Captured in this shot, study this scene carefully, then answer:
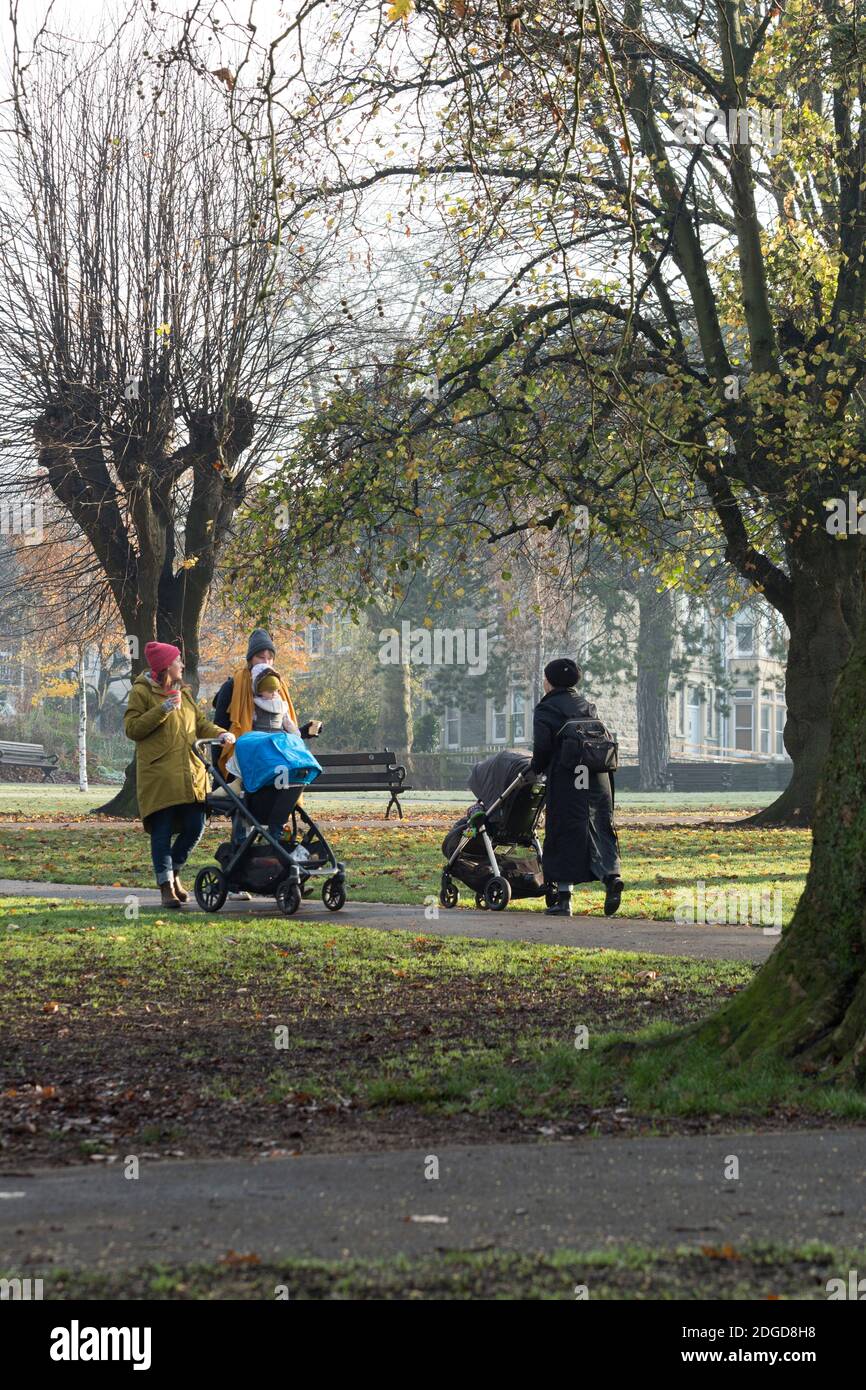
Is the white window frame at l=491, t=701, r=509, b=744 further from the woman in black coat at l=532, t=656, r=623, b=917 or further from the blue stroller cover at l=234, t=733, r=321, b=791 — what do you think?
the blue stroller cover at l=234, t=733, r=321, b=791

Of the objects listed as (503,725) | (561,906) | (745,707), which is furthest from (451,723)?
(561,906)

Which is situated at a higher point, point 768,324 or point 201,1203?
point 768,324

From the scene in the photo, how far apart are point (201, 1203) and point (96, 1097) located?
6.41ft

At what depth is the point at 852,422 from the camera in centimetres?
2122

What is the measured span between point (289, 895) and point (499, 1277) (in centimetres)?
887

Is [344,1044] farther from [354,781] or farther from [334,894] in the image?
[354,781]

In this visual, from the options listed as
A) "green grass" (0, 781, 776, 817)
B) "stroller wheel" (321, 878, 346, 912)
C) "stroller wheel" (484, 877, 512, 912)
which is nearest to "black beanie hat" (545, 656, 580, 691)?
"stroller wheel" (484, 877, 512, 912)

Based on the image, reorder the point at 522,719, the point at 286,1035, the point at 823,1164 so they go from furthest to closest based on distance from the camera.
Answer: the point at 522,719 < the point at 286,1035 < the point at 823,1164

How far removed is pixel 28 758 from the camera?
57.8 meters

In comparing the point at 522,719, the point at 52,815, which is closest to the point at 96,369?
the point at 52,815

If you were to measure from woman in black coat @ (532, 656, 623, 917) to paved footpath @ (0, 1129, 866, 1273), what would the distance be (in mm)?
7146

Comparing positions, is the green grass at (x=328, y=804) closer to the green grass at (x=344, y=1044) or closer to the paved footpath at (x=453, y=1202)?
the green grass at (x=344, y=1044)

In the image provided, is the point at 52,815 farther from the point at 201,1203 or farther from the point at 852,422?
the point at 201,1203
